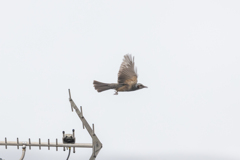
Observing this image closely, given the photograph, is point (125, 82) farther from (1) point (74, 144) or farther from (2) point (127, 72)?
(1) point (74, 144)

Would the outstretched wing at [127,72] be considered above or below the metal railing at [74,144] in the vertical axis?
above

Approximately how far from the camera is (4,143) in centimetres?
1981

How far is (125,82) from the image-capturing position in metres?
21.0

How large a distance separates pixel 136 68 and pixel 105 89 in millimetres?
1592

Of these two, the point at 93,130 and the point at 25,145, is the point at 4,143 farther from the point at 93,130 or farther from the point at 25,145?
the point at 93,130

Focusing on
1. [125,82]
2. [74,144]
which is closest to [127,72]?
[125,82]

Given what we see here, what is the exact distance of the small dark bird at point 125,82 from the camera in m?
20.8

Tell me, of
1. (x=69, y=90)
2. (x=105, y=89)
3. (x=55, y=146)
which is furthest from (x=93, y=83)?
(x=55, y=146)

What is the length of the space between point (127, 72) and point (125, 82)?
0.46 metres

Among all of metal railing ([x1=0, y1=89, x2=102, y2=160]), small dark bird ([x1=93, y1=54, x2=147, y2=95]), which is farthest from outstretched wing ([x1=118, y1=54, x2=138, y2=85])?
metal railing ([x1=0, y1=89, x2=102, y2=160])

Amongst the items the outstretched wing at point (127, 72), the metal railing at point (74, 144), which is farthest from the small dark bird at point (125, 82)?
the metal railing at point (74, 144)

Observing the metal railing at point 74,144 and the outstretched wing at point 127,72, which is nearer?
the metal railing at point 74,144

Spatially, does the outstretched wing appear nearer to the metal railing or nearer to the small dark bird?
the small dark bird

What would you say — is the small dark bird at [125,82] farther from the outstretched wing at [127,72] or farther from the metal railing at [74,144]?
the metal railing at [74,144]
